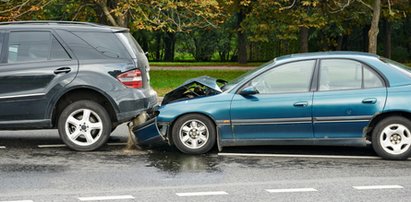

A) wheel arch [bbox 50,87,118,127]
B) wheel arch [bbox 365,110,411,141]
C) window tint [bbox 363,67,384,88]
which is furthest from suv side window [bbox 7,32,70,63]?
wheel arch [bbox 365,110,411,141]

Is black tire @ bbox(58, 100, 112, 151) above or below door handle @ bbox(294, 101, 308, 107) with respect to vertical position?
below

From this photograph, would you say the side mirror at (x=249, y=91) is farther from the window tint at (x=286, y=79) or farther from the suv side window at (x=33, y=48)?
the suv side window at (x=33, y=48)

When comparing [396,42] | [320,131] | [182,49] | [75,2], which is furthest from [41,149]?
[182,49]

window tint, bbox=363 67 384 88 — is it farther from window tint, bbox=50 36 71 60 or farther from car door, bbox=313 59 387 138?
window tint, bbox=50 36 71 60

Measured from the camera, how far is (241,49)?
4188 cm

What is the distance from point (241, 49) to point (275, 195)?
35481 mm

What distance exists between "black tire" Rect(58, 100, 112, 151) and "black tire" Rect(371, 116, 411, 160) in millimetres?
3507

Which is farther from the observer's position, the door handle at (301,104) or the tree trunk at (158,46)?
the tree trunk at (158,46)

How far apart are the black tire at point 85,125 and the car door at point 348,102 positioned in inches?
110

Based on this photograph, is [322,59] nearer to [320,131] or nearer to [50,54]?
[320,131]

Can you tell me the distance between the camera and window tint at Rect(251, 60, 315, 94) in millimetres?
8844

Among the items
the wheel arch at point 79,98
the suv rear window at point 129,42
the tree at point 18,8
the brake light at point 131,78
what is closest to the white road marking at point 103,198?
the wheel arch at point 79,98

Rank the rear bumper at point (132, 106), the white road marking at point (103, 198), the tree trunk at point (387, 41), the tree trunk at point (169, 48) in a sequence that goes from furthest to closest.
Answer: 1. the tree trunk at point (169, 48)
2. the tree trunk at point (387, 41)
3. the rear bumper at point (132, 106)
4. the white road marking at point (103, 198)

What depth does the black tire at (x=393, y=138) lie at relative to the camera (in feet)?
27.7
